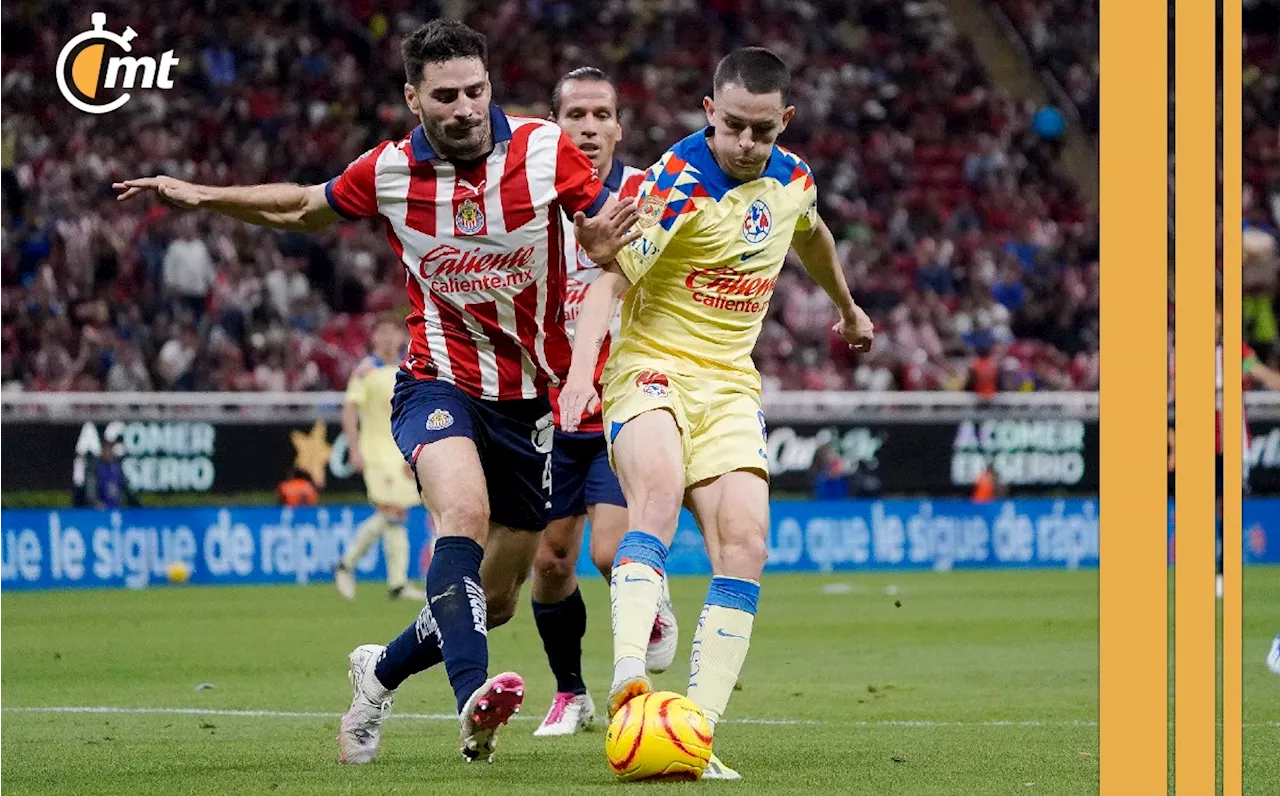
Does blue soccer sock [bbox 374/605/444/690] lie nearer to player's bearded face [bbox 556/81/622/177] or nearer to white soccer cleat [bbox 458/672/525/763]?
white soccer cleat [bbox 458/672/525/763]

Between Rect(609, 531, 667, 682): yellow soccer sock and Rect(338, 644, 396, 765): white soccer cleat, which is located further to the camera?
Rect(338, 644, 396, 765): white soccer cleat

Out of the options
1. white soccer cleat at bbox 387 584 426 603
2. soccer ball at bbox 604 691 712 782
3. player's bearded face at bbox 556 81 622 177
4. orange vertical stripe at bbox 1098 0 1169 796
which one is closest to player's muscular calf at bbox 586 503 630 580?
player's bearded face at bbox 556 81 622 177

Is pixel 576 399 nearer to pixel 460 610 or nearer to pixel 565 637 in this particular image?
pixel 460 610

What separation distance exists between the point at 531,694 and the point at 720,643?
338cm

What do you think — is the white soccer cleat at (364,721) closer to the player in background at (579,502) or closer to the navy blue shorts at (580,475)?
the player in background at (579,502)

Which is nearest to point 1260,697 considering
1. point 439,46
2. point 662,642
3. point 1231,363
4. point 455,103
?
point 662,642

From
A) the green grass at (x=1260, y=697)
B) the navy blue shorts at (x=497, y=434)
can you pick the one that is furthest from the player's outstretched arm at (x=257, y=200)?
the green grass at (x=1260, y=697)

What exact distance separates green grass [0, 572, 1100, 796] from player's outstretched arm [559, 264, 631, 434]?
107 cm

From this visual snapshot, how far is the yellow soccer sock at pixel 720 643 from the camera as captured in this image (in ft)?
18.0

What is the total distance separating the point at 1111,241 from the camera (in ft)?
8.63

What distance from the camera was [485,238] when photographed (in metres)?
5.93

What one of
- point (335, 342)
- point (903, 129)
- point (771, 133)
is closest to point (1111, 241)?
point (771, 133)

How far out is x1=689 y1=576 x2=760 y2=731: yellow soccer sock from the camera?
18.0 ft

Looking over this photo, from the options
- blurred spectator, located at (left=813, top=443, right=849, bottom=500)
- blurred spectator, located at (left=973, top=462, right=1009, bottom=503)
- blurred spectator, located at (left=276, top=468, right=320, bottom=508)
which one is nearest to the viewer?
blurred spectator, located at (left=276, top=468, right=320, bottom=508)
